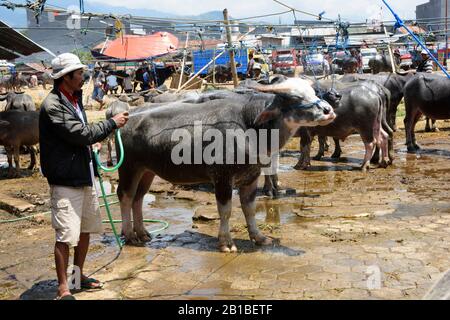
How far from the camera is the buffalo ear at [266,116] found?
6328mm

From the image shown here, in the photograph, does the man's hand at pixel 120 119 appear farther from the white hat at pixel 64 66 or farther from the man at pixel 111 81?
the man at pixel 111 81

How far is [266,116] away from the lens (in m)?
6.34

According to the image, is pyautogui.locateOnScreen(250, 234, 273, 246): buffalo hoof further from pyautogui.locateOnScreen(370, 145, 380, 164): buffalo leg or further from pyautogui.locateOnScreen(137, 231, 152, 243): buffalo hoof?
pyautogui.locateOnScreen(370, 145, 380, 164): buffalo leg

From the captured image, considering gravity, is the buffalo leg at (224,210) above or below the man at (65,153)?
below

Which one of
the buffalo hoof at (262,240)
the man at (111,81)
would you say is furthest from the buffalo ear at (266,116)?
the man at (111,81)

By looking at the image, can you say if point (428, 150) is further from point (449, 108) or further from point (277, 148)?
point (277, 148)

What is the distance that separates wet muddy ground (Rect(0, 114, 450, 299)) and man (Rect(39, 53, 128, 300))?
28.1 inches

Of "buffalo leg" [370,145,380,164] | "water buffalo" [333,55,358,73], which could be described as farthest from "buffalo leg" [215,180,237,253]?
"water buffalo" [333,55,358,73]

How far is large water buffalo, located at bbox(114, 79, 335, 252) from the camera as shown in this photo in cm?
635

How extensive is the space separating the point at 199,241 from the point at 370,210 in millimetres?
2681

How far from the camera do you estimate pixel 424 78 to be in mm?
13234

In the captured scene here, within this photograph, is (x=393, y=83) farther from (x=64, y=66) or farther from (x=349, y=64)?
(x=64, y=66)

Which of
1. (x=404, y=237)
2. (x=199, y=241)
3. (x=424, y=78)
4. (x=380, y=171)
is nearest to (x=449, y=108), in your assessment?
(x=424, y=78)

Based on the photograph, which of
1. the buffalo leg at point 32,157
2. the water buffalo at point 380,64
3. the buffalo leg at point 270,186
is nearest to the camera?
the buffalo leg at point 270,186
